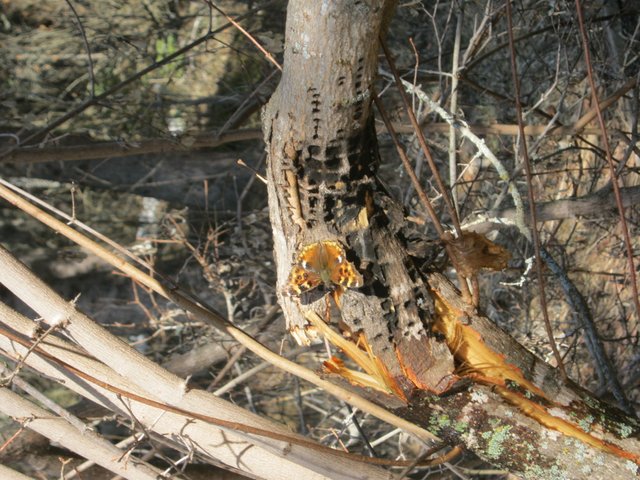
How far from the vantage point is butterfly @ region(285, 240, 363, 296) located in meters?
1.28

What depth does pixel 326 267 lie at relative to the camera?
1.29 metres

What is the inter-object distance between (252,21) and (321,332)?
119 inches

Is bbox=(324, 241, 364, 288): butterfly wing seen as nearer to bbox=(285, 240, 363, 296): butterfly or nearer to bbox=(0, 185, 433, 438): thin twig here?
bbox=(285, 240, 363, 296): butterfly

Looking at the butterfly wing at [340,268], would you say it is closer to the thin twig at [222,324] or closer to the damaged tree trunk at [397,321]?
the damaged tree trunk at [397,321]

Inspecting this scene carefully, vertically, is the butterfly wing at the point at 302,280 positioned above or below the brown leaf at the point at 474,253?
below

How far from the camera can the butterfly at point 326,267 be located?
1.28m

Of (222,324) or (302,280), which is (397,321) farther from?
(222,324)

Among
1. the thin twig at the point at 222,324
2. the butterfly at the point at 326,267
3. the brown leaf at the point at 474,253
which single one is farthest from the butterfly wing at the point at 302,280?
the brown leaf at the point at 474,253

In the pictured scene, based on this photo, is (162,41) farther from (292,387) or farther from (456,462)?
(456,462)

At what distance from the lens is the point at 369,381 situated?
4.52 ft

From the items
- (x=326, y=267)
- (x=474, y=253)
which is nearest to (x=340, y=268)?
(x=326, y=267)

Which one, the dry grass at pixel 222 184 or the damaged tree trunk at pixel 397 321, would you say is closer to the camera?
the damaged tree trunk at pixel 397 321

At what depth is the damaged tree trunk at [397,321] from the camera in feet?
4.18

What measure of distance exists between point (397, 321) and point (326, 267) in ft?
0.62
